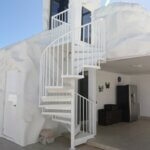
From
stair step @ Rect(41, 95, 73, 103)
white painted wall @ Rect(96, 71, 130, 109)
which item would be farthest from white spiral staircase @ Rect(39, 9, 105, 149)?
white painted wall @ Rect(96, 71, 130, 109)

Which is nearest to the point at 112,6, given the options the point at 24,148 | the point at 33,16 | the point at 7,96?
the point at 33,16

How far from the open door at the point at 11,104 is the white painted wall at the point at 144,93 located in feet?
19.4

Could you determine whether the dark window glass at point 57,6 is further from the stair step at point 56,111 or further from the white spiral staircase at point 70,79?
the stair step at point 56,111

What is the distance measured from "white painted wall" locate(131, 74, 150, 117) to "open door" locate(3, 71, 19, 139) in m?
5.92

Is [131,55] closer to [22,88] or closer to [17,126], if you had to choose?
[22,88]

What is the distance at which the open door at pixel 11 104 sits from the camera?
16.4 ft

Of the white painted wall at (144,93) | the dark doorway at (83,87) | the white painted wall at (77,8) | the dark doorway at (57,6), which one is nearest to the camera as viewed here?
the white painted wall at (77,8)

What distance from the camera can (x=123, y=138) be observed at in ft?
16.5

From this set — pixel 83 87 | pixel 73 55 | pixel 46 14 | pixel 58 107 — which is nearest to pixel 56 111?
pixel 58 107

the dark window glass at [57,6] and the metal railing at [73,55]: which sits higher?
the dark window glass at [57,6]

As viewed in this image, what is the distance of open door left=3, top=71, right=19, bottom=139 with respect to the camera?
197 inches

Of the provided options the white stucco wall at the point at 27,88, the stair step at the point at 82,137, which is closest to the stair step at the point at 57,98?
the white stucco wall at the point at 27,88

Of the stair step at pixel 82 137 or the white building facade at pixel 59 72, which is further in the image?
the stair step at pixel 82 137

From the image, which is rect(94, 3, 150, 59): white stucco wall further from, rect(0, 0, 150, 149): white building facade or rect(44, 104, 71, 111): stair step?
rect(44, 104, 71, 111): stair step
